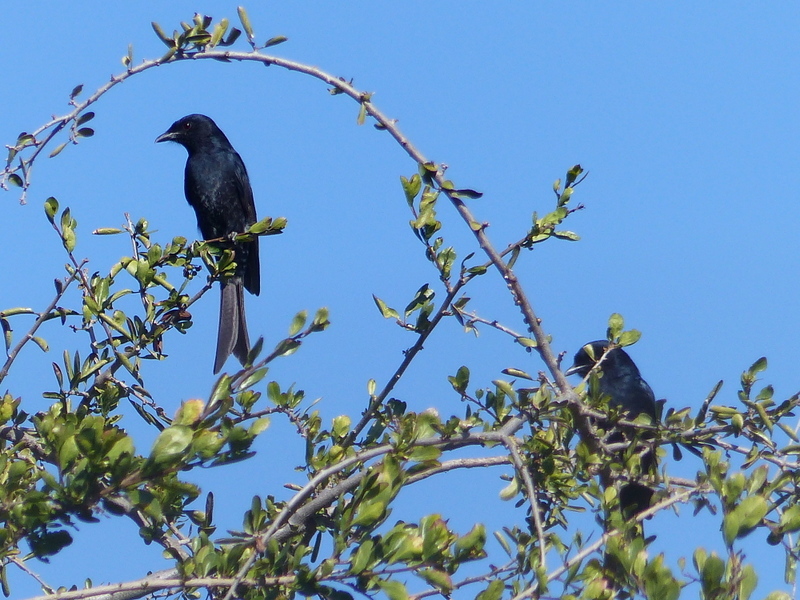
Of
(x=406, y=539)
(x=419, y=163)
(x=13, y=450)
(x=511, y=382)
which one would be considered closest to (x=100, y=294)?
(x=13, y=450)

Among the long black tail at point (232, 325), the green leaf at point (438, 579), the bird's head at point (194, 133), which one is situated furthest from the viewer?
the bird's head at point (194, 133)

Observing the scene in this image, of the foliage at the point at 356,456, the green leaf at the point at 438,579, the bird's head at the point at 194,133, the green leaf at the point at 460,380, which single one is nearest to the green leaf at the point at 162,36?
the foliage at the point at 356,456

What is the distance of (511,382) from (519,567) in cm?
67

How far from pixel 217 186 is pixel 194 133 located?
1.97 ft

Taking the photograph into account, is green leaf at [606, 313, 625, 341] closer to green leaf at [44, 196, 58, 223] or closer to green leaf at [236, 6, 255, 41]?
green leaf at [236, 6, 255, 41]

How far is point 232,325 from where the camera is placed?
6.43m

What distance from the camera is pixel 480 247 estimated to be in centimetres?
283

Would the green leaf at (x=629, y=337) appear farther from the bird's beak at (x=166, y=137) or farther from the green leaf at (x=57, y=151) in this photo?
the bird's beak at (x=166, y=137)

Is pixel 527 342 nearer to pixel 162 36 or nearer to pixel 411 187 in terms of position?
pixel 411 187

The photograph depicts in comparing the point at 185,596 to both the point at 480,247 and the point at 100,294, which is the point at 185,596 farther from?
the point at 480,247

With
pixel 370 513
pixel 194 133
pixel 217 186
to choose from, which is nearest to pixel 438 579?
pixel 370 513

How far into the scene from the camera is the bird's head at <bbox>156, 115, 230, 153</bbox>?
7.47 m

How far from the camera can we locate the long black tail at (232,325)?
20.4 feet

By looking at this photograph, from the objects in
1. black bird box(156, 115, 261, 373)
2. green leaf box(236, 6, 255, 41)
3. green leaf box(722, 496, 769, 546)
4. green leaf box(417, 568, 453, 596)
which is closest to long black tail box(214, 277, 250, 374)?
black bird box(156, 115, 261, 373)
